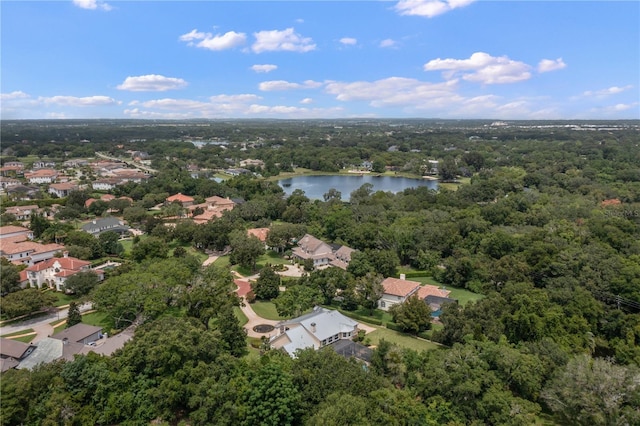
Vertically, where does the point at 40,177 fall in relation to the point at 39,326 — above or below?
above

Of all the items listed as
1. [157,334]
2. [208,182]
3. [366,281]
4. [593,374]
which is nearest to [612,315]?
[593,374]

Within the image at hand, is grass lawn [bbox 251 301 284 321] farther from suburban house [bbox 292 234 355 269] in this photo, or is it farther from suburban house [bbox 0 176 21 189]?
suburban house [bbox 0 176 21 189]

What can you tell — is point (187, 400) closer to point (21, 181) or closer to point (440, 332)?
point (440, 332)

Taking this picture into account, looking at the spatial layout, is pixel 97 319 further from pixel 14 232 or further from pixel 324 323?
pixel 14 232

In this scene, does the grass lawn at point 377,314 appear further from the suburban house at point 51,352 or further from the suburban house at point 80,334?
the suburban house at point 51,352

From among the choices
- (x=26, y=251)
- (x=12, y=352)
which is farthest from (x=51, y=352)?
(x=26, y=251)
